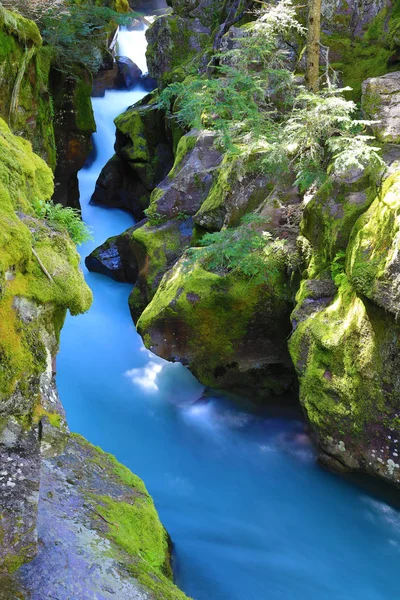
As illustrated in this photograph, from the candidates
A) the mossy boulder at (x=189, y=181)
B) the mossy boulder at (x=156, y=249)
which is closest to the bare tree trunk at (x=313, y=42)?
the mossy boulder at (x=189, y=181)

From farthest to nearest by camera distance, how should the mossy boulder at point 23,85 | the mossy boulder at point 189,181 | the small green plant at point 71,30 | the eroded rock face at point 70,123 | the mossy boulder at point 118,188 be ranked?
the mossy boulder at point 118,188 → the eroded rock face at point 70,123 → the small green plant at point 71,30 → the mossy boulder at point 189,181 → the mossy boulder at point 23,85

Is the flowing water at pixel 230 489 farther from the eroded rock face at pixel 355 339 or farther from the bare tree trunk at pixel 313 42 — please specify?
the bare tree trunk at pixel 313 42

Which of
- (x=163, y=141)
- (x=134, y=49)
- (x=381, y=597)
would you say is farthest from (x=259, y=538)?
(x=134, y=49)

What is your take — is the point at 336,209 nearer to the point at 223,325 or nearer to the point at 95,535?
the point at 223,325

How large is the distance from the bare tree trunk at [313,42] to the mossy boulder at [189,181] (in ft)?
10.6

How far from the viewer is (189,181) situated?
1220 cm

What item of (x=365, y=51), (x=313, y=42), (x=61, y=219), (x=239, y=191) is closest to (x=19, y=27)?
(x=239, y=191)

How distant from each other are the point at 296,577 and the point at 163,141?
49.9 feet

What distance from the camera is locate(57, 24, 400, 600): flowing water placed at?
6199mm

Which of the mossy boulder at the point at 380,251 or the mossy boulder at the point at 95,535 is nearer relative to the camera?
the mossy boulder at the point at 95,535

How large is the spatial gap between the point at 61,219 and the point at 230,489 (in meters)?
5.55

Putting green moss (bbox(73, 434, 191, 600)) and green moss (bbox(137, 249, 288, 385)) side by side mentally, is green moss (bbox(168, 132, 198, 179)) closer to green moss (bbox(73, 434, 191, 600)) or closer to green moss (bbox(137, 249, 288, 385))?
green moss (bbox(137, 249, 288, 385))

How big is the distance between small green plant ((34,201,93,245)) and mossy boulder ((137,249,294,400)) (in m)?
4.19

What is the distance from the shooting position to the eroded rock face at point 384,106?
7.80m
